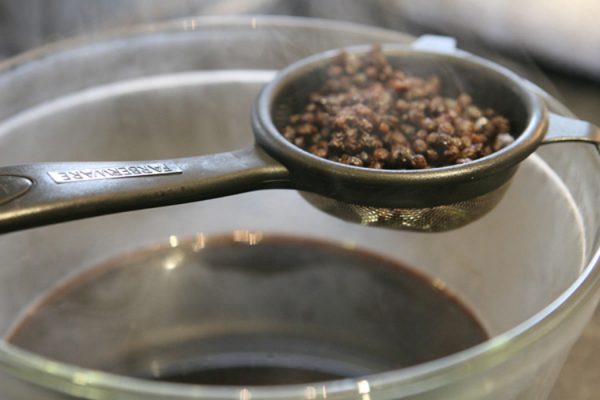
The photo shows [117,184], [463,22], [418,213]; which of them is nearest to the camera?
[117,184]

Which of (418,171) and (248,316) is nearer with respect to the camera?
(418,171)

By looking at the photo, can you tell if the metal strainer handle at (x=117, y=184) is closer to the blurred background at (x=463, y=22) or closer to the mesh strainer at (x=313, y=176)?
the mesh strainer at (x=313, y=176)

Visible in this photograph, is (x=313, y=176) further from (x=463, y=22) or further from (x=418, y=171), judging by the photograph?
(x=463, y=22)

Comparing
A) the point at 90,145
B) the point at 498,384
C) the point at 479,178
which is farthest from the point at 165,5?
the point at 498,384

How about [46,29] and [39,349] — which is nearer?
[39,349]

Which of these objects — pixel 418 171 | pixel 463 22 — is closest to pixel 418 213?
pixel 418 171

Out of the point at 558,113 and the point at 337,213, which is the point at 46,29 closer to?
the point at 337,213
